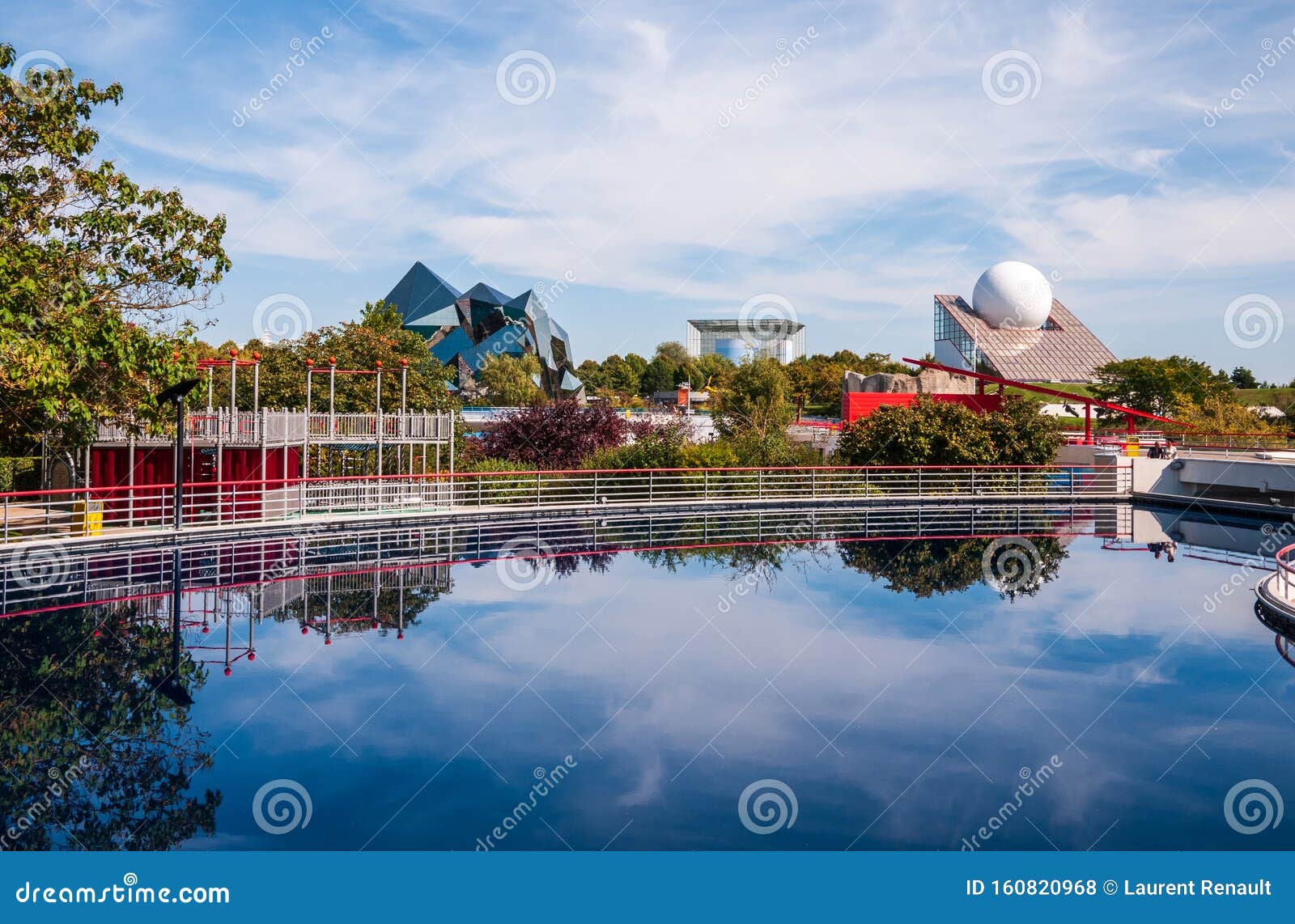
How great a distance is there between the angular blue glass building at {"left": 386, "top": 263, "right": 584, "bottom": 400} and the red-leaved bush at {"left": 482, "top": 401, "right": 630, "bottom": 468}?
41.5 metres

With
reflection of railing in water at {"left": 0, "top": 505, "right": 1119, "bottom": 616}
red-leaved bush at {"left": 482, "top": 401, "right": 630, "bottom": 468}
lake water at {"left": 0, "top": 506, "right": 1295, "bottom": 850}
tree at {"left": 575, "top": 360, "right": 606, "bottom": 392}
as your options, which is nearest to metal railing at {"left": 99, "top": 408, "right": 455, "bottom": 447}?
reflection of railing in water at {"left": 0, "top": 505, "right": 1119, "bottom": 616}

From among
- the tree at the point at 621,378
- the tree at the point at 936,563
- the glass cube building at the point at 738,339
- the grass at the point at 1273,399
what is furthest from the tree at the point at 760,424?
the glass cube building at the point at 738,339

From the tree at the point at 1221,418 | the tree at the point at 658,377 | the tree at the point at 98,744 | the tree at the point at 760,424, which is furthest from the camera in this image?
the tree at the point at 658,377

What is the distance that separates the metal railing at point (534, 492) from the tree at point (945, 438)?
436mm

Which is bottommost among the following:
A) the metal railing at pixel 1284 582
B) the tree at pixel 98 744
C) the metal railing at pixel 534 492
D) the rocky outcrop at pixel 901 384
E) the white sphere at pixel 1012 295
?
the tree at pixel 98 744

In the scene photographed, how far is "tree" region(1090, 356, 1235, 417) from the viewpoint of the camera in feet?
182

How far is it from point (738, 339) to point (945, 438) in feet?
544

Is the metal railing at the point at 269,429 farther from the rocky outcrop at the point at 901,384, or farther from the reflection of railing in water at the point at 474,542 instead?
the rocky outcrop at the point at 901,384

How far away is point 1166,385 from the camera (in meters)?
57.6

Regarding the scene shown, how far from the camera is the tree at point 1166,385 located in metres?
55.6

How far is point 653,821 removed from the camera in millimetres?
5945

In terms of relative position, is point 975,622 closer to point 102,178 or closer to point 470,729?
point 470,729

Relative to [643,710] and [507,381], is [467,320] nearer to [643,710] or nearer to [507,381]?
[507,381]

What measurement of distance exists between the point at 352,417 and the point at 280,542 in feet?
19.4
